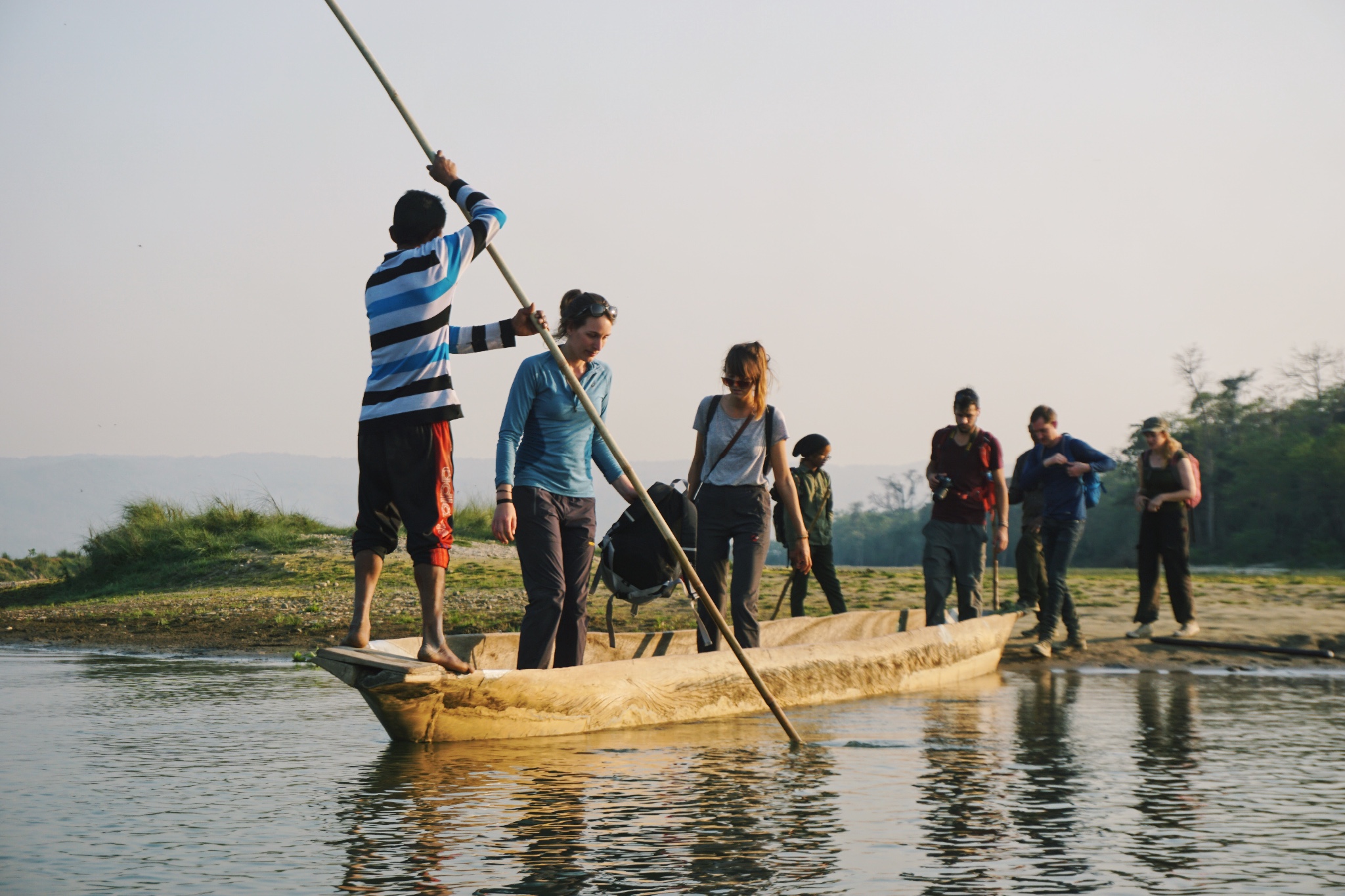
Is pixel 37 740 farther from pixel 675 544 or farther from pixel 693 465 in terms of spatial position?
pixel 693 465

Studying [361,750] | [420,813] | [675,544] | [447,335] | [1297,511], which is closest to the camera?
[420,813]

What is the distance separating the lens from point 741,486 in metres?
7.44

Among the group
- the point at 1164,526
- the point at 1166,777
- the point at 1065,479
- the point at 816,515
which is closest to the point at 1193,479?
the point at 1164,526

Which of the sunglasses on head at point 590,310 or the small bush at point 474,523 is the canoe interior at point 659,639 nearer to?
the sunglasses on head at point 590,310

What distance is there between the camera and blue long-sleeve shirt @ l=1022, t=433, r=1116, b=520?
35.1ft

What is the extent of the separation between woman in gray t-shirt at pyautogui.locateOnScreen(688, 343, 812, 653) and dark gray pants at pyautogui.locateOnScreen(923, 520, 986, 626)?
2.79 metres

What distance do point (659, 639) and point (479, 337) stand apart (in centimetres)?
345

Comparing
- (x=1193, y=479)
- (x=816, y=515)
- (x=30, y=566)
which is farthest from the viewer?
(x=30, y=566)

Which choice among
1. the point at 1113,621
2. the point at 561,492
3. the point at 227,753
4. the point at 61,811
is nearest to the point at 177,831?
the point at 61,811

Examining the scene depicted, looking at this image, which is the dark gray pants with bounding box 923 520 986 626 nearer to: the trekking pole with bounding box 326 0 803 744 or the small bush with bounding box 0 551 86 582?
the trekking pole with bounding box 326 0 803 744

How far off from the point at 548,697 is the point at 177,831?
2060mm

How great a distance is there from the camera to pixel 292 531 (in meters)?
22.8

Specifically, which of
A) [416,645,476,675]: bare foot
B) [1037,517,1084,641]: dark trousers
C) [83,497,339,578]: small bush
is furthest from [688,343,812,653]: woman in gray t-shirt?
[83,497,339,578]: small bush

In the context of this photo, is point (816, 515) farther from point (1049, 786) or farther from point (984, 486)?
point (1049, 786)
